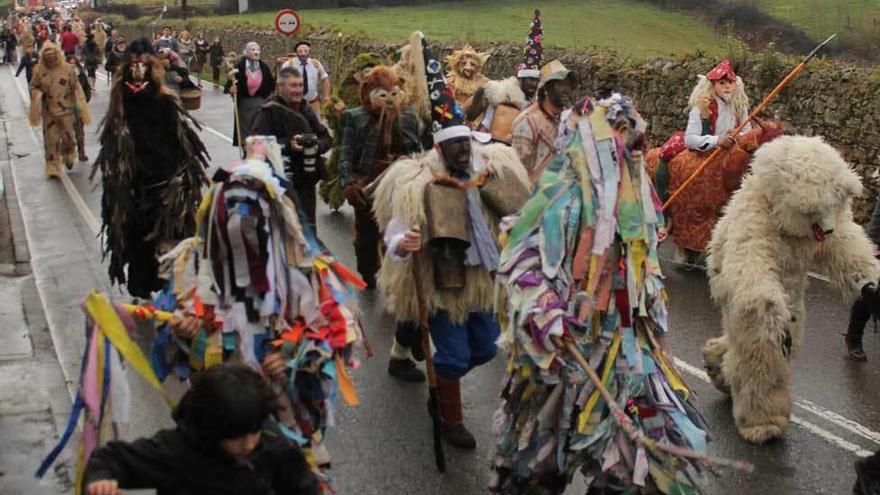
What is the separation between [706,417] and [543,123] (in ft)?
8.87

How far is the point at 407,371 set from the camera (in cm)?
803

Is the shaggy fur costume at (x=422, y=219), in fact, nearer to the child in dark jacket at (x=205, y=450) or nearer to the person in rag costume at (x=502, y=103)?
the child in dark jacket at (x=205, y=450)

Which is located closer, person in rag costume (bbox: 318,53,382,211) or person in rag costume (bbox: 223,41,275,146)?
person in rag costume (bbox: 318,53,382,211)

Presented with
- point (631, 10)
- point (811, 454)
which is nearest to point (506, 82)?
point (811, 454)

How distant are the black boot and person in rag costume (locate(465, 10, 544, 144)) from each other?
3.19 m

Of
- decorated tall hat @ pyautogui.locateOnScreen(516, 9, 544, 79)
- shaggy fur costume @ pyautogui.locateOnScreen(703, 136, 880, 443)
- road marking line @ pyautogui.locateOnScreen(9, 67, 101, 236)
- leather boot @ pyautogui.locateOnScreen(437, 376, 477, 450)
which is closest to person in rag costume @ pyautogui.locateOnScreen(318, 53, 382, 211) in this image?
decorated tall hat @ pyautogui.locateOnScreen(516, 9, 544, 79)

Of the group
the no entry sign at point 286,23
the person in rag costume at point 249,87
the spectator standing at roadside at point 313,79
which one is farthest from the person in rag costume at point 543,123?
the no entry sign at point 286,23

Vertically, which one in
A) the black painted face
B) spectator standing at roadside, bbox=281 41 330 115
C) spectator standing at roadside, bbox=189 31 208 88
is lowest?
spectator standing at roadside, bbox=189 31 208 88

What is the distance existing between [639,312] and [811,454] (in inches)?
82.6

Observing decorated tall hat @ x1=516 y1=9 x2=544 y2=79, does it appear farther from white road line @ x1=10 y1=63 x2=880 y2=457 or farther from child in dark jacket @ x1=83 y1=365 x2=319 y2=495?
child in dark jacket @ x1=83 y1=365 x2=319 y2=495

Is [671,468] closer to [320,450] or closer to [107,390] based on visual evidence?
[320,450]

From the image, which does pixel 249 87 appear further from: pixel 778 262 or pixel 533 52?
pixel 778 262

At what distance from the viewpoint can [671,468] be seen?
498 centimetres

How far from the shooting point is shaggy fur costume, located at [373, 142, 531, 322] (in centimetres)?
658
